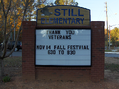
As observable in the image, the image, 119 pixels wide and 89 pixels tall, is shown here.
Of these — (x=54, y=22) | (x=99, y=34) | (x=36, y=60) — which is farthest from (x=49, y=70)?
(x=99, y=34)

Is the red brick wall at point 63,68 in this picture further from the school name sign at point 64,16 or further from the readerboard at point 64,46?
the school name sign at point 64,16

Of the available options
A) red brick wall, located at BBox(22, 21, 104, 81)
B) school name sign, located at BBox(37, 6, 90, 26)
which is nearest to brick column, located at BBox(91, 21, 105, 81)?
red brick wall, located at BBox(22, 21, 104, 81)

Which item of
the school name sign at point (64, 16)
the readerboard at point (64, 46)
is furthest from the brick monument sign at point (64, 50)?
the school name sign at point (64, 16)

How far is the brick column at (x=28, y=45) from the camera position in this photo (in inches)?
196

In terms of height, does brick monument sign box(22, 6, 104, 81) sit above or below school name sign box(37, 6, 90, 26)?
below

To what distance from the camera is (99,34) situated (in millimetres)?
4977

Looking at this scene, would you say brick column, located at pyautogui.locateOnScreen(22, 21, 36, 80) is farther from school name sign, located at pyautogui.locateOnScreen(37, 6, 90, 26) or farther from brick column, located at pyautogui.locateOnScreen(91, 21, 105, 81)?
brick column, located at pyautogui.locateOnScreen(91, 21, 105, 81)

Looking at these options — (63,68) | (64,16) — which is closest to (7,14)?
(64,16)

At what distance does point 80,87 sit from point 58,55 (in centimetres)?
152

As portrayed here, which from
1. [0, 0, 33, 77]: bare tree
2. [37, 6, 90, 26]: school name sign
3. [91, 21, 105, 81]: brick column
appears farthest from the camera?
[37, 6, 90, 26]: school name sign

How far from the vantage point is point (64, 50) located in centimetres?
502

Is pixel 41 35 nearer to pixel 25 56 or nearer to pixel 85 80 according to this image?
pixel 25 56

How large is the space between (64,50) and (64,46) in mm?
169

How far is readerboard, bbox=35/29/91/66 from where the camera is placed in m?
5.00
